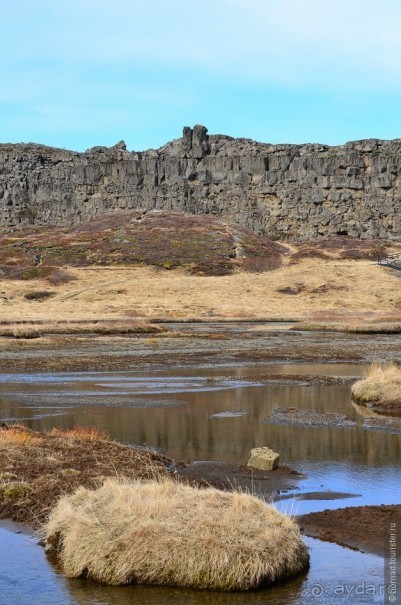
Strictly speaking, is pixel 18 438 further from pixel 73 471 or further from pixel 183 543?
pixel 183 543

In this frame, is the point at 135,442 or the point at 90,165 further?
the point at 90,165

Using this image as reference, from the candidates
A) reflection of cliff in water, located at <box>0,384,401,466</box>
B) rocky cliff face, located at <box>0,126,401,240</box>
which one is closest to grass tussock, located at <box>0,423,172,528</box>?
reflection of cliff in water, located at <box>0,384,401,466</box>

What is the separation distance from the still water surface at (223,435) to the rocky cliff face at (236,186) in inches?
4168

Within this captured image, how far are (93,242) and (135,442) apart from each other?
109763 mm

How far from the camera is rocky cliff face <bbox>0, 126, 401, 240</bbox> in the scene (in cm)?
14812

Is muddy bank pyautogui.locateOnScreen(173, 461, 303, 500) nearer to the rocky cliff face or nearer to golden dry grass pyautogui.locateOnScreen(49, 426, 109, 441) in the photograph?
golden dry grass pyautogui.locateOnScreen(49, 426, 109, 441)

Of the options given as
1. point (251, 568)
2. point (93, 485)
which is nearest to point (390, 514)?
point (251, 568)

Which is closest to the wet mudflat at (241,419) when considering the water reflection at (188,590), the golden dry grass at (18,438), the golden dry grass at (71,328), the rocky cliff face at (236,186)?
the water reflection at (188,590)

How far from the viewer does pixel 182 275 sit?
11688 centimetres

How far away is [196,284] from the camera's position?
4247 inches

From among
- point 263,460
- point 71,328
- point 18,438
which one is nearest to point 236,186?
point 71,328

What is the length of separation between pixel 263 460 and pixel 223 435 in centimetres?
538

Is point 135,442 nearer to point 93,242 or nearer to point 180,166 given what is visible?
point 93,242

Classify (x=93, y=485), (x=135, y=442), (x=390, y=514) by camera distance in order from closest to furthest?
(x=390, y=514) → (x=93, y=485) → (x=135, y=442)
